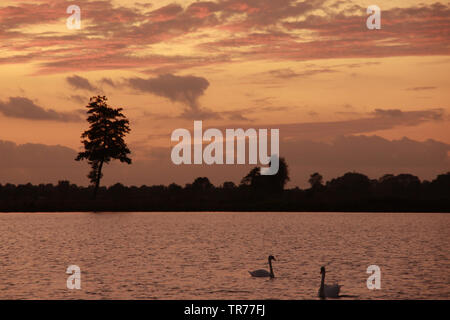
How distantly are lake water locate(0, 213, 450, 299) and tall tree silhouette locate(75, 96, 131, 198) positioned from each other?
32686mm

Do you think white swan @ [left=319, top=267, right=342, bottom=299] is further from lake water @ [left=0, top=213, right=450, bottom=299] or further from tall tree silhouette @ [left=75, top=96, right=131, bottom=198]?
tall tree silhouette @ [left=75, top=96, right=131, bottom=198]

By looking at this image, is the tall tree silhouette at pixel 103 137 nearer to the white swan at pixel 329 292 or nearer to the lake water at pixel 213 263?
the lake water at pixel 213 263

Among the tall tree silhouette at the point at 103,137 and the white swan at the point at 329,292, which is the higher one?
the tall tree silhouette at the point at 103,137

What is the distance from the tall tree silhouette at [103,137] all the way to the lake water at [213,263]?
32.7m

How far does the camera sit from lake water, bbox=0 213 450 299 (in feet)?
88.7

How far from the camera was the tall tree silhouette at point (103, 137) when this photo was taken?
9662 centimetres

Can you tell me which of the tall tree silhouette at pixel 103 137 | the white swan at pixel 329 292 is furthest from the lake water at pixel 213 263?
the tall tree silhouette at pixel 103 137

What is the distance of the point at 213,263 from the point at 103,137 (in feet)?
206

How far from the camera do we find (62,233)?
62.1 m

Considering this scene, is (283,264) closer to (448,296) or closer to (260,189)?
(448,296)

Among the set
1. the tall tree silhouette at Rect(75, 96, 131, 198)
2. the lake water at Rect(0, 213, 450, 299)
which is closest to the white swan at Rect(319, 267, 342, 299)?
the lake water at Rect(0, 213, 450, 299)

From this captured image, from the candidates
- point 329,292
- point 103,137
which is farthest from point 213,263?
point 103,137

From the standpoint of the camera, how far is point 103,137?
96938 millimetres
